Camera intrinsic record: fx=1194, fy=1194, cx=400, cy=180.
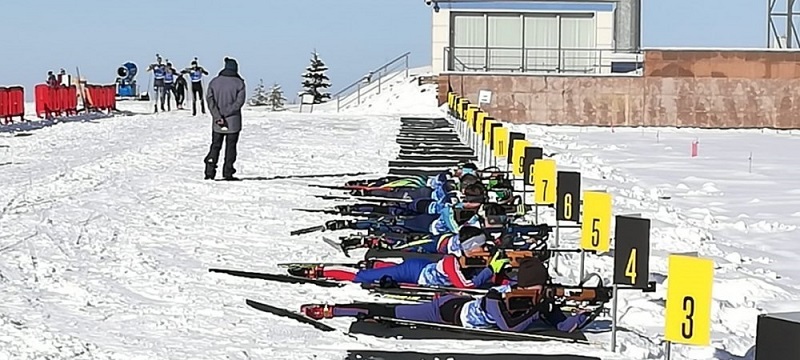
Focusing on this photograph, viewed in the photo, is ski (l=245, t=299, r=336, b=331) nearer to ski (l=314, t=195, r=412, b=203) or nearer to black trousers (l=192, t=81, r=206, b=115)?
ski (l=314, t=195, r=412, b=203)

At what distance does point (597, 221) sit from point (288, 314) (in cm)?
219

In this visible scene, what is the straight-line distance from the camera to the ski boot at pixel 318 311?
7.34m

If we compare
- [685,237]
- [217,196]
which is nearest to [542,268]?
[685,237]

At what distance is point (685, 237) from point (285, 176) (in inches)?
268

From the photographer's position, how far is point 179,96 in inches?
1471

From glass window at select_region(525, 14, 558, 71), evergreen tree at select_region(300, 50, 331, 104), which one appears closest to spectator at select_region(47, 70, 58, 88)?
glass window at select_region(525, 14, 558, 71)

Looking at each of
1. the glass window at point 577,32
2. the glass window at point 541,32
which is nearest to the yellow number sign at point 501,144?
the glass window at point 541,32

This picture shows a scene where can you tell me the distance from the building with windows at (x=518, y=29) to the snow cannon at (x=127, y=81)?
42.2ft

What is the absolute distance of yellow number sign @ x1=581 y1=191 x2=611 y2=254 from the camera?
8.00m

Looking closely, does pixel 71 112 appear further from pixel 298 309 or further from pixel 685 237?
pixel 298 309

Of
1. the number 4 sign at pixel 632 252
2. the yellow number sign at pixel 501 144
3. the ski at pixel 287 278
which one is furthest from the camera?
the yellow number sign at pixel 501 144

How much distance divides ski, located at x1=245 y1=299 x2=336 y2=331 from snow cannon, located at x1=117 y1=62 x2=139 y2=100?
40.9 m

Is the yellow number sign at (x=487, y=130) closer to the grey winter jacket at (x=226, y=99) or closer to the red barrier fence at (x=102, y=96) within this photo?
the grey winter jacket at (x=226, y=99)

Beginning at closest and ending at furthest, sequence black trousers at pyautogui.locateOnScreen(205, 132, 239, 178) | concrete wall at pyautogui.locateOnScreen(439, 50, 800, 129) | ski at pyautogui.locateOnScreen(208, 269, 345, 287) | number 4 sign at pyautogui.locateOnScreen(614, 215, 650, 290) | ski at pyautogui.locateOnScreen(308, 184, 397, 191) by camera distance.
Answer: number 4 sign at pyautogui.locateOnScreen(614, 215, 650, 290) → ski at pyautogui.locateOnScreen(208, 269, 345, 287) → ski at pyautogui.locateOnScreen(308, 184, 397, 191) → black trousers at pyautogui.locateOnScreen(205, 132, 239, 178) → concrete wall at pyautogui.locateOnScreen(439, 50, 800, 129)
